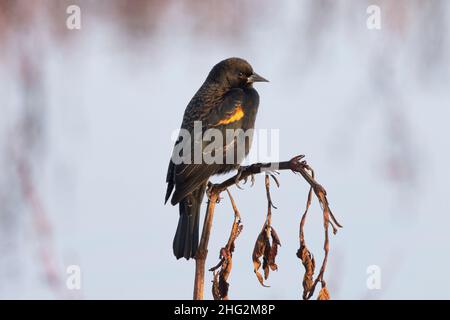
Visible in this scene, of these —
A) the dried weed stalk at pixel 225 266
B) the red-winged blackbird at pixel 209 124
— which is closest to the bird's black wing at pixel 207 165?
the red-winged blackbird at pixel 209 124

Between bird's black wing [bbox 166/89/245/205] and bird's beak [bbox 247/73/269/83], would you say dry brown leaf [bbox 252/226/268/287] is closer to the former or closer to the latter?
bird's black wing [bbox 166/89/245/205]

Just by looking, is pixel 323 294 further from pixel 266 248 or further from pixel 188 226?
pixel 188 226

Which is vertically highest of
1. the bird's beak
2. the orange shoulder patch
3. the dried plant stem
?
the bird's beak

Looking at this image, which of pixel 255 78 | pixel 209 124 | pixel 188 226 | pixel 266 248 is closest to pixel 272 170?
pixel 266 248

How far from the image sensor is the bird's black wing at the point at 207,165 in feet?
13.9

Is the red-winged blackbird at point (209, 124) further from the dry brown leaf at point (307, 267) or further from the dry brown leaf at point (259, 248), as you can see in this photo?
the dry brown leaf at point (307, 267)

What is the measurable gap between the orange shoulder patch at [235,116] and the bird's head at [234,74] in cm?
38

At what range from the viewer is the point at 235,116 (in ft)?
15.7

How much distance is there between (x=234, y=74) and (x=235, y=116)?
0.50m

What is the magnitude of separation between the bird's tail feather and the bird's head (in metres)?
1.03

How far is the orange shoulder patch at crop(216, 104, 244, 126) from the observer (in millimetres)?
4750

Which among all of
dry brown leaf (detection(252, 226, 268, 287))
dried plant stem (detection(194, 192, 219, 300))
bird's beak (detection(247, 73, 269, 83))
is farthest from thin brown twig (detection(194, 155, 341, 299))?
bird's beak (detection(247, 73, 269, 83))

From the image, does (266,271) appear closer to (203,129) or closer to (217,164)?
(217,164)
